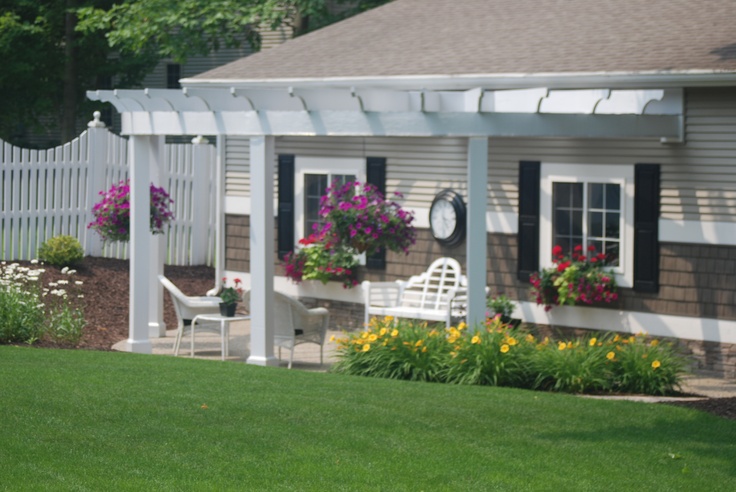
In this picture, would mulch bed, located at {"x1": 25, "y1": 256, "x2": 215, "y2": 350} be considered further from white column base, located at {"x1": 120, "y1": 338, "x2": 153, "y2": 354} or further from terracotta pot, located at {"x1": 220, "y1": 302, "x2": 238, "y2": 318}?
terracotta pot, located at {"x1": 220, "y1": 302, "x2": 238, "y2": 318}

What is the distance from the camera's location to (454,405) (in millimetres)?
9266

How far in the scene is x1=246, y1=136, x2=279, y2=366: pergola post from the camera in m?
12.2

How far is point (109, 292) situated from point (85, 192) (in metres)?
2.68

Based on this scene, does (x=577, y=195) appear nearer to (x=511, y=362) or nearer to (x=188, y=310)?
(x=511, y=362)

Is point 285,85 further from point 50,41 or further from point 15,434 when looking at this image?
point 50,41

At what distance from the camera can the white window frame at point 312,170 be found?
15.6 metres

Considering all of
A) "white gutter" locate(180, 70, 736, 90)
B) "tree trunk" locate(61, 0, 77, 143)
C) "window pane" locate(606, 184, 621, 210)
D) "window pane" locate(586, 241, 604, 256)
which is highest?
"tree trunk" locate(61, 0, 77, 143)

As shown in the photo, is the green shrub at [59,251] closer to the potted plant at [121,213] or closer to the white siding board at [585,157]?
the potted plant at [121,213]

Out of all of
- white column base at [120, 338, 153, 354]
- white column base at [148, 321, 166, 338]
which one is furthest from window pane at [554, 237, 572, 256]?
white column base at [148, 321, 166, 338]

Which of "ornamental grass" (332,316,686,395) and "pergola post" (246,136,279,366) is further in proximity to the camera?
"pergola post" (246,136,279,366)

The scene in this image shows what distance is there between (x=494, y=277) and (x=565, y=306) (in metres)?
1.07

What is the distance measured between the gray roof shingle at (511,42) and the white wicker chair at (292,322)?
10.4 feet

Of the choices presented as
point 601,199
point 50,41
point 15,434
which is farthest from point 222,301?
point 50,41

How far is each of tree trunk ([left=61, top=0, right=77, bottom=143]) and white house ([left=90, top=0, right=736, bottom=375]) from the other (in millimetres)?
12005
